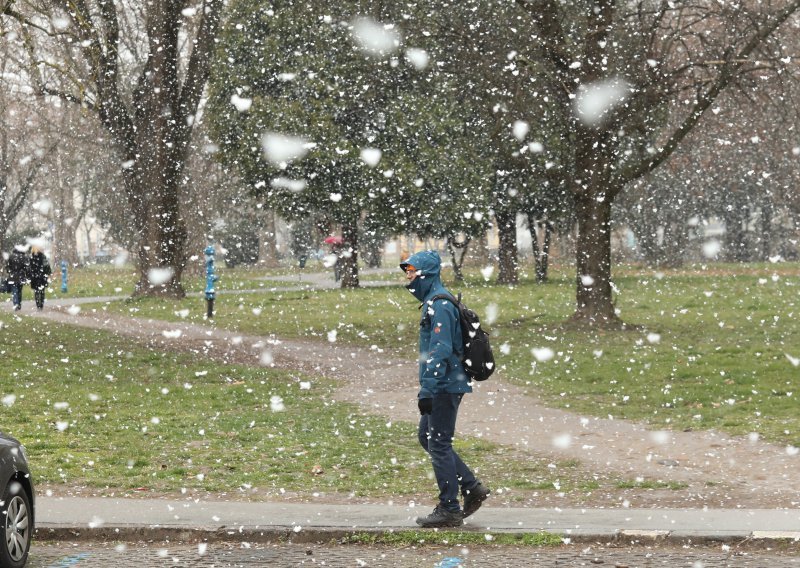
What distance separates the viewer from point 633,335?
23125mm

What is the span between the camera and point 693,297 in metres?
32.1

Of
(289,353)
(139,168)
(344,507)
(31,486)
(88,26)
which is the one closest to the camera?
(31,486)

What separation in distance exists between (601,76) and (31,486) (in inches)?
672

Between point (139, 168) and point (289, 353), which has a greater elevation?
point (139, 168)

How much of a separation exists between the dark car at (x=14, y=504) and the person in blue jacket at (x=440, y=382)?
8.22 ft

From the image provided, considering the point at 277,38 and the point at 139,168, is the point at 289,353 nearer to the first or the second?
the point at 139,168

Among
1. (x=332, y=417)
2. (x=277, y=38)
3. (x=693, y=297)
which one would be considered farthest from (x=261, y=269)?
(x=332, y=417)

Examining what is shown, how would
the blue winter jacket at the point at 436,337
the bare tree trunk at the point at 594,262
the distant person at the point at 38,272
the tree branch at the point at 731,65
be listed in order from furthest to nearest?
the distant person at the point at 38,272 → the bare tree trunk at the point at 594,262 → the tree branch at the point at 731,65 → the blue winter jacket at the point at 436,337

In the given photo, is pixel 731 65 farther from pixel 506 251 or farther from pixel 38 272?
pixel 506 251

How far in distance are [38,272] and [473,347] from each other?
24.6 metres

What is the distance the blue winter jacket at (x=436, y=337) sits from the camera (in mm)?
8547

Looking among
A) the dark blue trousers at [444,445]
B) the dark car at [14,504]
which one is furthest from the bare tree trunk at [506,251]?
the dark car at [14,504]

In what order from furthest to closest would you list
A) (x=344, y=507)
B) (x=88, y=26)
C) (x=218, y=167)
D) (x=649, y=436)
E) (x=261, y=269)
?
1. (x=261, y=269)
2. (x=218, y=167)
3. (x=88, y=26)
4. (x=649, y=436)
5. (x=344, y=507)

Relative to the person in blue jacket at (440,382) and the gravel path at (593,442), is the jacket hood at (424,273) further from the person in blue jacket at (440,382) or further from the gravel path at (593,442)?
the gravel path at (593,442)
